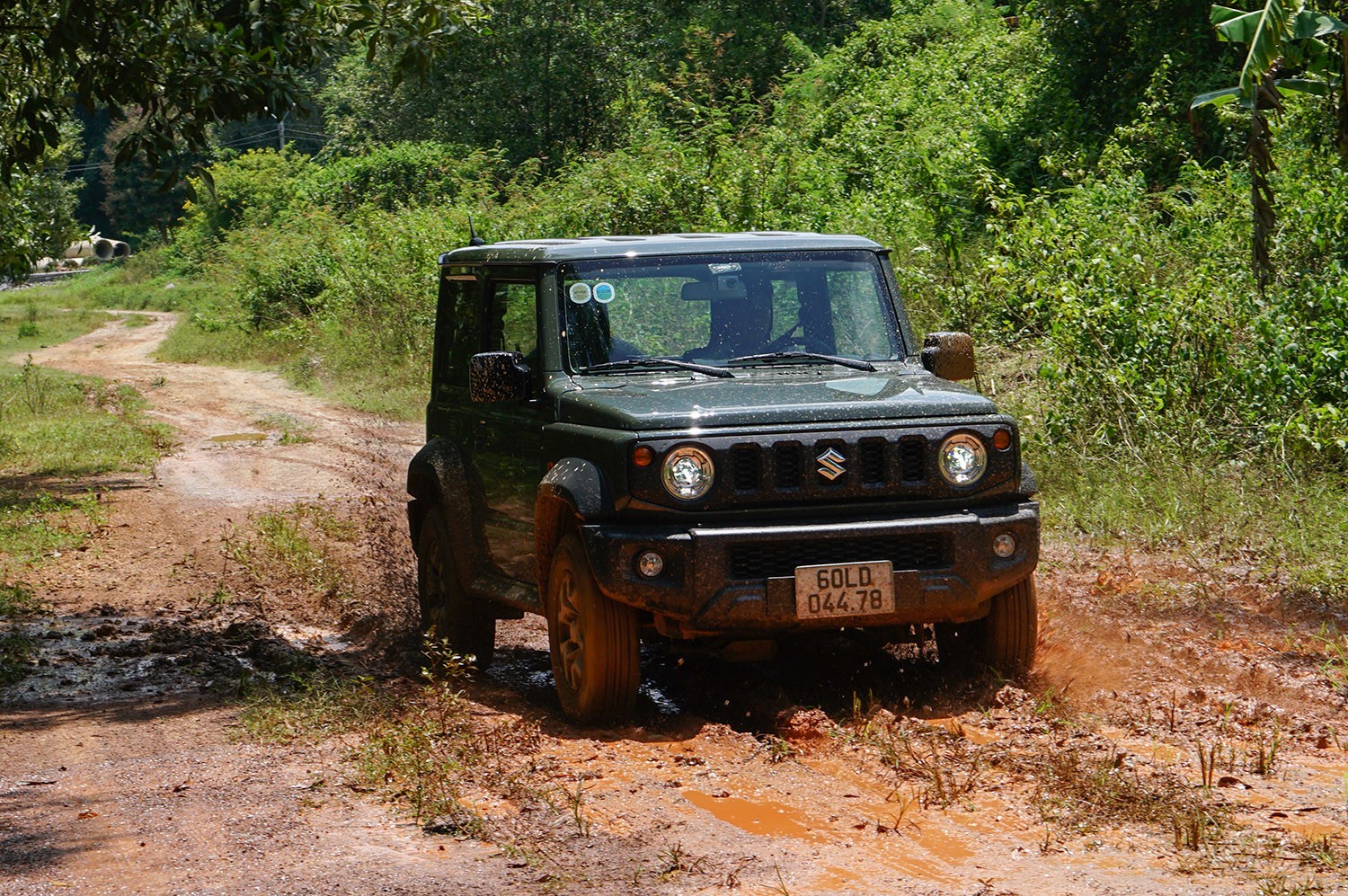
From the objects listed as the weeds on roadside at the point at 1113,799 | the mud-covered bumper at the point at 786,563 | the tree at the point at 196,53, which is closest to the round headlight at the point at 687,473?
the mud-covered bumper at the point at 786,563

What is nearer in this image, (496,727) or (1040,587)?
(496,727)

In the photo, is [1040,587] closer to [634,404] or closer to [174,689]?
[634,404]

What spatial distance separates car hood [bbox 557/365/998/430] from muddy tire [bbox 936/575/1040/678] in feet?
2.58

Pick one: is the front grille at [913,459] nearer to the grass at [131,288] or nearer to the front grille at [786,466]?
the front grille at [786,466]

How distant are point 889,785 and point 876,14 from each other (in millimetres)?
32075

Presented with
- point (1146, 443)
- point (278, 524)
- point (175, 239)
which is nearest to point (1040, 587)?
point (1146, 443)

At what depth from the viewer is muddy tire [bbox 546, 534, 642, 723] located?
5883 mm

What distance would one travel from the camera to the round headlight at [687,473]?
564cm

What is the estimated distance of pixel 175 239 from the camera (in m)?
60.3

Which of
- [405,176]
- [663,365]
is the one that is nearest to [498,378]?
[663,365]

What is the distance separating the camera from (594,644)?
5883 millimetres

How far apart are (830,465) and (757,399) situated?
0.38 meters

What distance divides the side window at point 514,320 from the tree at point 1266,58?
3791mm

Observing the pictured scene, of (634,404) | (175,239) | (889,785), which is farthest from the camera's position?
(175,239)
